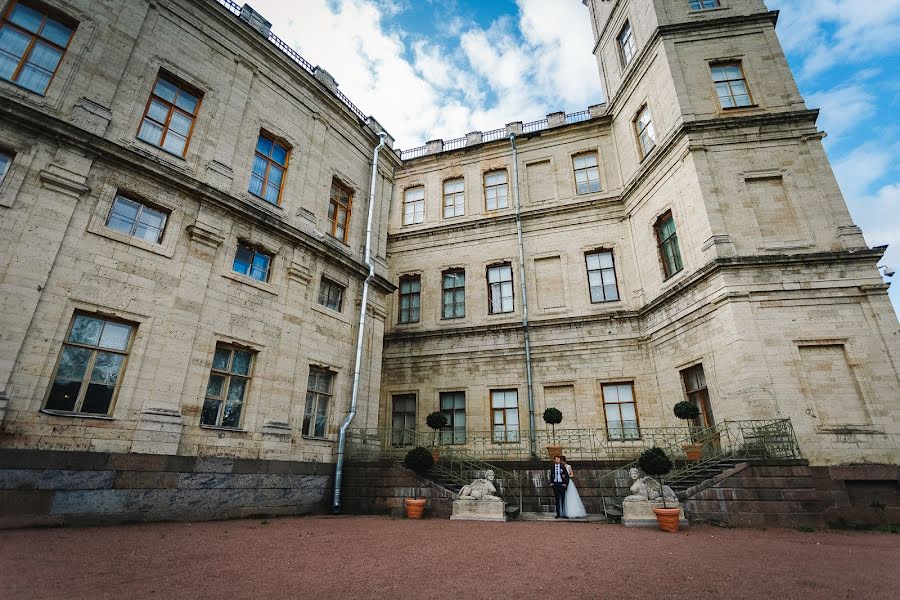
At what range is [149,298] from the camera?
30.4 feet

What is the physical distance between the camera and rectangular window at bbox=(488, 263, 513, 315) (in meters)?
17.7

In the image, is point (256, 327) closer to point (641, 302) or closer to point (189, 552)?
point (189, 552)

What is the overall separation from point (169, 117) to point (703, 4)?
18732 mm

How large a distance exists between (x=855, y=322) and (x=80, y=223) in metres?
18.2

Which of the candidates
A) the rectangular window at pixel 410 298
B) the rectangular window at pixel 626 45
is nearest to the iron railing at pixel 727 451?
the rectangular window at pixel 410 298

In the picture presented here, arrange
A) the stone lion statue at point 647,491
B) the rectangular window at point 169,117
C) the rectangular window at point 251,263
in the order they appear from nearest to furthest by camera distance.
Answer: the stone lion statue at point 647,491
the rectangular window at point 169,117
the rectangular window at point 251,263

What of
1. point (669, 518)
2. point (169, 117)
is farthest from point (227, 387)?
point (669, 518)

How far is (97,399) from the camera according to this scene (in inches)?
328

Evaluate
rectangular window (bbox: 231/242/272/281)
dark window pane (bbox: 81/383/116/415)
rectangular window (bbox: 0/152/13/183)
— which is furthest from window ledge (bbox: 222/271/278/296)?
rectangular window (bbox: 0/152/13/183)

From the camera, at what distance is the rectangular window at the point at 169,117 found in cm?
1034

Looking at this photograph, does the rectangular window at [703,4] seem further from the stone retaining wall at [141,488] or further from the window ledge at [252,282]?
the stone retaining wall at [141,488]

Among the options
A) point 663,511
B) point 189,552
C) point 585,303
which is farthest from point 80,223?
point 585,303

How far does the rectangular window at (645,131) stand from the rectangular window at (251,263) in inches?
543

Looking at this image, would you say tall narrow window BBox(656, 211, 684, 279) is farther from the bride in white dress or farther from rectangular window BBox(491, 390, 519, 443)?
the bride in white dress
